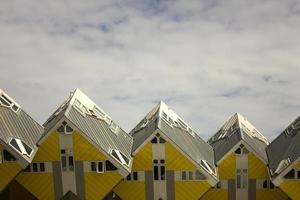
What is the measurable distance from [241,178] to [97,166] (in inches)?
674

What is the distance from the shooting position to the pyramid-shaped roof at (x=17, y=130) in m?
31.4

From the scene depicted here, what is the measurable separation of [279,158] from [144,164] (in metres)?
15.4

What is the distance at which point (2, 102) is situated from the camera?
3538cm

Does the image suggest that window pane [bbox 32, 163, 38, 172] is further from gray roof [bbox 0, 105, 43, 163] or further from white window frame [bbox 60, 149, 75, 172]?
white window frame [bbox 60, 149, 75, 172]

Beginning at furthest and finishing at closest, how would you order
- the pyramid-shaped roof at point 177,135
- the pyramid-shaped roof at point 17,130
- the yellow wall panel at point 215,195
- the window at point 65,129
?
the yellow wall panel at point 215,195 → the pyramid-shaped roof at point 177,135 → the window at point 65,129 → the pyramid-shaped roof at point 17,130

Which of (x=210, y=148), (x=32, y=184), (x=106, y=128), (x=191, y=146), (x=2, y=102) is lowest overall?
(x=210, y=148)

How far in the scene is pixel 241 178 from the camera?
3728 centimetres

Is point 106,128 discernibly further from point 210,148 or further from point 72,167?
point 210,148

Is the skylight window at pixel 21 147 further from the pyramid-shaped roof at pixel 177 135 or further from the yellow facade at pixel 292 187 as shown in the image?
the yellow facade at pixel 292 187

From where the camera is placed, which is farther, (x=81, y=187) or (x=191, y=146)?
(x=191, y=146)

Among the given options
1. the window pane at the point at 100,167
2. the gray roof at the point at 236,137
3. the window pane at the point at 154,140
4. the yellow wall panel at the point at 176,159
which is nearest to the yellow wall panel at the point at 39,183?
the window pane at the point at 100,167

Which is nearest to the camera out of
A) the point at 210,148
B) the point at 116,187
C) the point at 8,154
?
the point at 8,154

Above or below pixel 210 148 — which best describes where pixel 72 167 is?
above

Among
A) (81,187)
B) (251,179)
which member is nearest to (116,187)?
(81,187)
